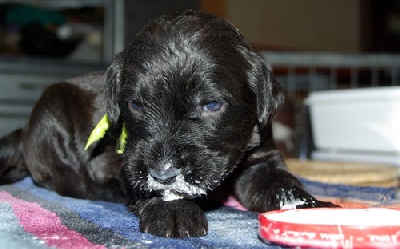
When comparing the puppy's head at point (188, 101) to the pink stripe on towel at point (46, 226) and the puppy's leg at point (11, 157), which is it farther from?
the puppy's leg at point (11, 157)

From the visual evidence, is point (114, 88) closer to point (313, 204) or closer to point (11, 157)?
point (313, 204)

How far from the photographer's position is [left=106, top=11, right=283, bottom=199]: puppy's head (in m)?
1.62

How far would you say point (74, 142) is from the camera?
2416 mm

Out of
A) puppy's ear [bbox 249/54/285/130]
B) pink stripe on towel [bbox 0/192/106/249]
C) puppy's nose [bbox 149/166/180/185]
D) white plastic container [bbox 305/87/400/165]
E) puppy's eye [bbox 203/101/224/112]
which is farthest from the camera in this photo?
white plastic container [bbox 305/87/400/165]

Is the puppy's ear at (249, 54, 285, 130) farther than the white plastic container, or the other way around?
the white plastic container

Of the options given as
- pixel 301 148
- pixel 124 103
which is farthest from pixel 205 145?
pixel 301 148

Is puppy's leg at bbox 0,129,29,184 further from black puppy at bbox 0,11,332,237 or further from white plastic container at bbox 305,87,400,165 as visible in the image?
white plastic container at bbox 305,87,400,165

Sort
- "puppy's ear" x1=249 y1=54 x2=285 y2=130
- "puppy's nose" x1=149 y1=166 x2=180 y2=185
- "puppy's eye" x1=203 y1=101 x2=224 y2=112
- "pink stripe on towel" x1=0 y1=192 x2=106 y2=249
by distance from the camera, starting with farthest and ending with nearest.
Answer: "puppy's ear" x1=249 y1=54 x2=285 y2=130, "puppy's eye" x1=203 y1=101 x2=224 y2=112, "puppy's nose" x1=149 y1=166 x2=180 y2=185, "pink stripe on towel" x1=0 y1=192 x2=106 y2=249

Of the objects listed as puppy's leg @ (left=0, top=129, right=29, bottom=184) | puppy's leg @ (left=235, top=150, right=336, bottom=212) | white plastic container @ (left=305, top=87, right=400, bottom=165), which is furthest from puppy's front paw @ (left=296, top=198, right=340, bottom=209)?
white plastic container @ (left=305, top=87, right=400, bottom=165)

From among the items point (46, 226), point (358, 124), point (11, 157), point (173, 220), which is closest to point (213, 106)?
point (173, 220)

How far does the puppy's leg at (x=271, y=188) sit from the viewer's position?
1.93 metres

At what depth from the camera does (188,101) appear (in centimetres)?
168

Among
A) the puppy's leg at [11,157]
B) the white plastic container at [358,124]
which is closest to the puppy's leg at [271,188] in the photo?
the puppy's leg at [11,157]

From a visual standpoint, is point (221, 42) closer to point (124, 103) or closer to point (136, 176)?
point (124, 103)
